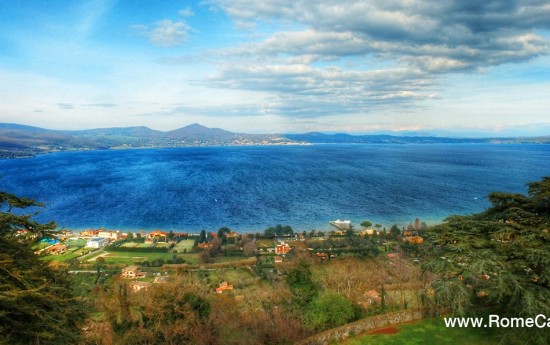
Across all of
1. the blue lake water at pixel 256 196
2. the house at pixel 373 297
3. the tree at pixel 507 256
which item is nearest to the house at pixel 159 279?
the house at pixel 373 297

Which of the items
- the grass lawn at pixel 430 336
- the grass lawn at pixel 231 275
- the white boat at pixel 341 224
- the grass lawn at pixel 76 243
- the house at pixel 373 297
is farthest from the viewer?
the white boat at pixel 341 224

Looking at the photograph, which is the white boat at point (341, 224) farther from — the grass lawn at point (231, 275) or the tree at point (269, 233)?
the grass lawn at point (231, 275)

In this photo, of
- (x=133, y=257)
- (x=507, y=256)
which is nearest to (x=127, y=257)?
(x=133, y=257)

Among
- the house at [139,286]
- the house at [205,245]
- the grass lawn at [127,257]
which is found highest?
the house at [139,286]

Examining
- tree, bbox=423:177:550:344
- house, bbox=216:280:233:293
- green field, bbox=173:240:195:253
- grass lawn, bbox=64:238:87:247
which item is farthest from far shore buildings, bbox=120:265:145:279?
tree, bbox=423:177:550:344

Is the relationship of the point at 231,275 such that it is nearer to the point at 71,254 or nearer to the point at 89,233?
the point at 71,254

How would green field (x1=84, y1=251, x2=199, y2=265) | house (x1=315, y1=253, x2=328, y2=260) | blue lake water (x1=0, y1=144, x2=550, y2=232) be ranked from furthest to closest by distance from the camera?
1. blue lake water (x1=0, y1=144, x2=550, y2=232)
2. green field (x1=84, y1=251, x2=199, y2=265)
3. house (x1=315, y1=253, x2=328, y2=260)

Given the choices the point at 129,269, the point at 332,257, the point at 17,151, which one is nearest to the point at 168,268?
the point at 129,269

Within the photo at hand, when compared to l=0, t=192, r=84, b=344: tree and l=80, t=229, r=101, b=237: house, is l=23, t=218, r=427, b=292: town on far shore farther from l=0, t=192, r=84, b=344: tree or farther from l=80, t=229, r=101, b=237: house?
l=0, t=192, r=84, b=344: tree
